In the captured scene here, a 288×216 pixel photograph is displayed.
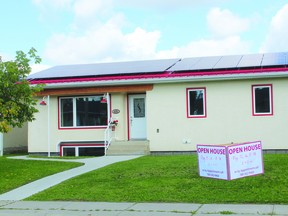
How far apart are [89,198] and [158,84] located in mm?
9953

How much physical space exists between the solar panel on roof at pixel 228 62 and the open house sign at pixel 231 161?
794cm

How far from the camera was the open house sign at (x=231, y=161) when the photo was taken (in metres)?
11.6

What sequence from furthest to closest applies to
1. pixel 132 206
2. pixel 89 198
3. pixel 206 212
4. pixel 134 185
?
pixel 134 185 → pixel 89 198 → pixel 132 206 → pixel 206 212

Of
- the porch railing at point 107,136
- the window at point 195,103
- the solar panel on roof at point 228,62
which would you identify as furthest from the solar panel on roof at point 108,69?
the porch railing at point 107,136

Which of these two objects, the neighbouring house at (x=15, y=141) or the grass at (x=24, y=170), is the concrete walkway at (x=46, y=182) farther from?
the neighbouring house at (x=15, y=141)

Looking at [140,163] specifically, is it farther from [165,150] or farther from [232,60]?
[232,60]

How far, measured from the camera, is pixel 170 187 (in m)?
11.2

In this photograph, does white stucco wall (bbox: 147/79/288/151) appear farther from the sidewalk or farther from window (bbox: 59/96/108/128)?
the sidewalk

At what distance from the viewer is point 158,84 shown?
1998 centimetres

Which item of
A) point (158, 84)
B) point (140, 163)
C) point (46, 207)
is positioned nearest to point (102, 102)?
point (158, 84)

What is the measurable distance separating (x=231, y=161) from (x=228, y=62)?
10083 mm

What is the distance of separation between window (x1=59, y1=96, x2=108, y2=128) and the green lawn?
743cm

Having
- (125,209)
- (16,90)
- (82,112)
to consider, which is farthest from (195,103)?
(125,209)

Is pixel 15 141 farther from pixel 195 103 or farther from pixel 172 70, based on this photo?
pixel 195 103
